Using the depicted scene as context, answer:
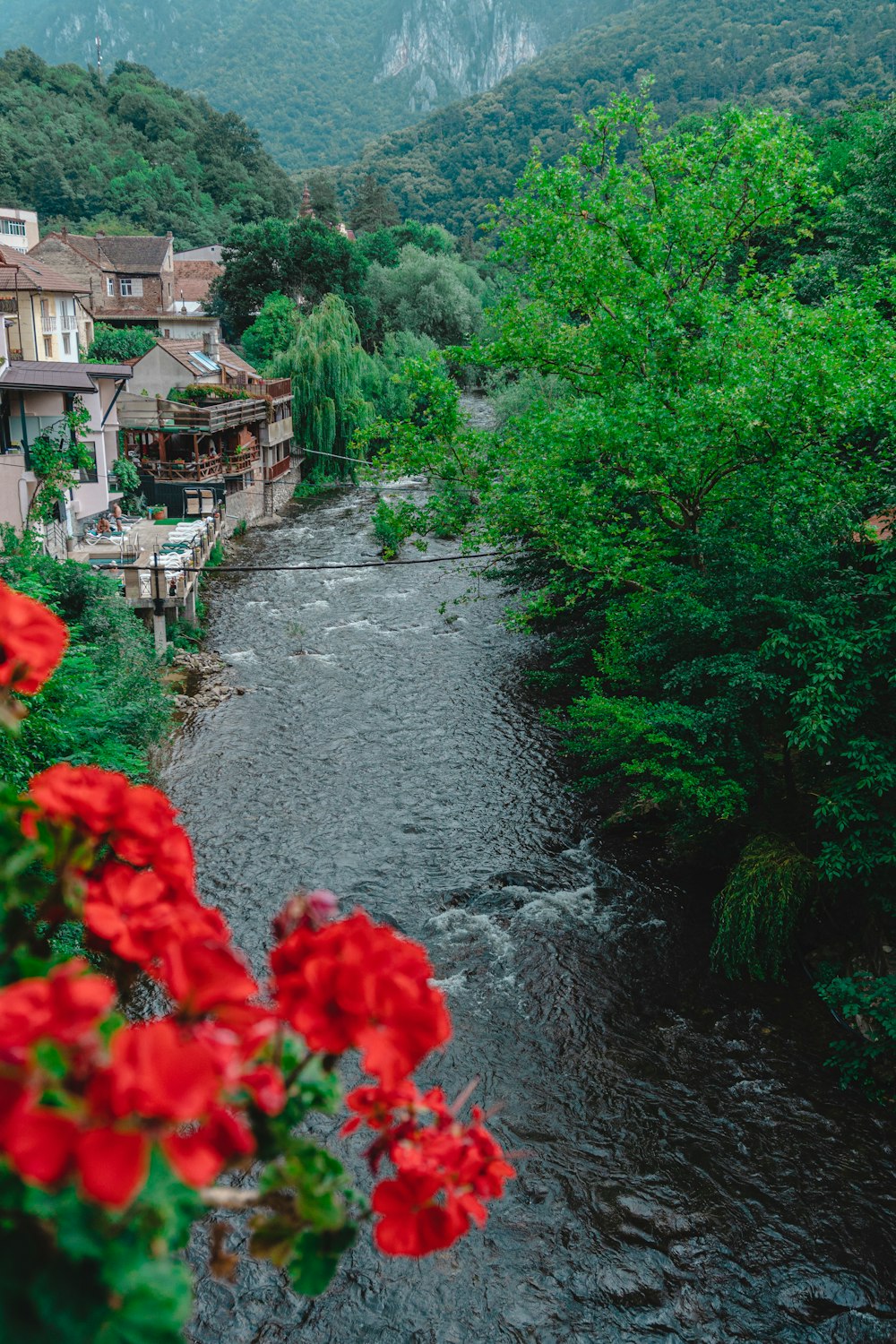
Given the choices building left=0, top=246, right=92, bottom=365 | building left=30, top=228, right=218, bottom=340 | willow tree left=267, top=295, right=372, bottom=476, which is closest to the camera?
building left=0, top=246, right=92, bottom=365

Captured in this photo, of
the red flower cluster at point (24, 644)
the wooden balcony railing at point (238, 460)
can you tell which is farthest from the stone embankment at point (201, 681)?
the red flower cluster at point (24, 644)

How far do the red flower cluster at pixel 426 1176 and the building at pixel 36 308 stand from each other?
27.1 metres

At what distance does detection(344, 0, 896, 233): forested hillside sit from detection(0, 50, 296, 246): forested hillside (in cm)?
2433

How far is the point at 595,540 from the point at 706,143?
6.03 meters

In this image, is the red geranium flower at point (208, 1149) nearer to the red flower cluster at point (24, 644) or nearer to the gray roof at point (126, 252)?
the red flower cluster at point (24, 644)

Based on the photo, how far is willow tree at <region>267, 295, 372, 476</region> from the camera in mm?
42719

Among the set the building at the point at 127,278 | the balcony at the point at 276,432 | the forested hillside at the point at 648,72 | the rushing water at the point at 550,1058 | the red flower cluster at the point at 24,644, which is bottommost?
the rushing water at the point at 550,1058

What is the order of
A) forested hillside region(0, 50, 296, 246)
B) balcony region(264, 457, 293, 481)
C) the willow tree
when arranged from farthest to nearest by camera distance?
forested hillside region(0, 50, 296, 246), the willow tree, balcony region(264, 457, 293, 481)

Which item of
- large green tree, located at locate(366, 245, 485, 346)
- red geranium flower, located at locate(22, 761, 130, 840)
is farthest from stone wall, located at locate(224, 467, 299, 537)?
red geranium flower, located at locate(22, 761, 130, 840)

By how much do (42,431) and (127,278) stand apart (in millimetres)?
41015

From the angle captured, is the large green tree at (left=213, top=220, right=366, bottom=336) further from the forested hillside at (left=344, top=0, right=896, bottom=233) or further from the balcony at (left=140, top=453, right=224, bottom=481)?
the forested hillside at (left=344, top=0, right=896, bottom=233)

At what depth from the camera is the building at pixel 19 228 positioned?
6012cm

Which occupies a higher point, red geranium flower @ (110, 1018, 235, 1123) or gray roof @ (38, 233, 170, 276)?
gray roof @ (38, 233, 170, 276)

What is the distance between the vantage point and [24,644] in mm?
2242
